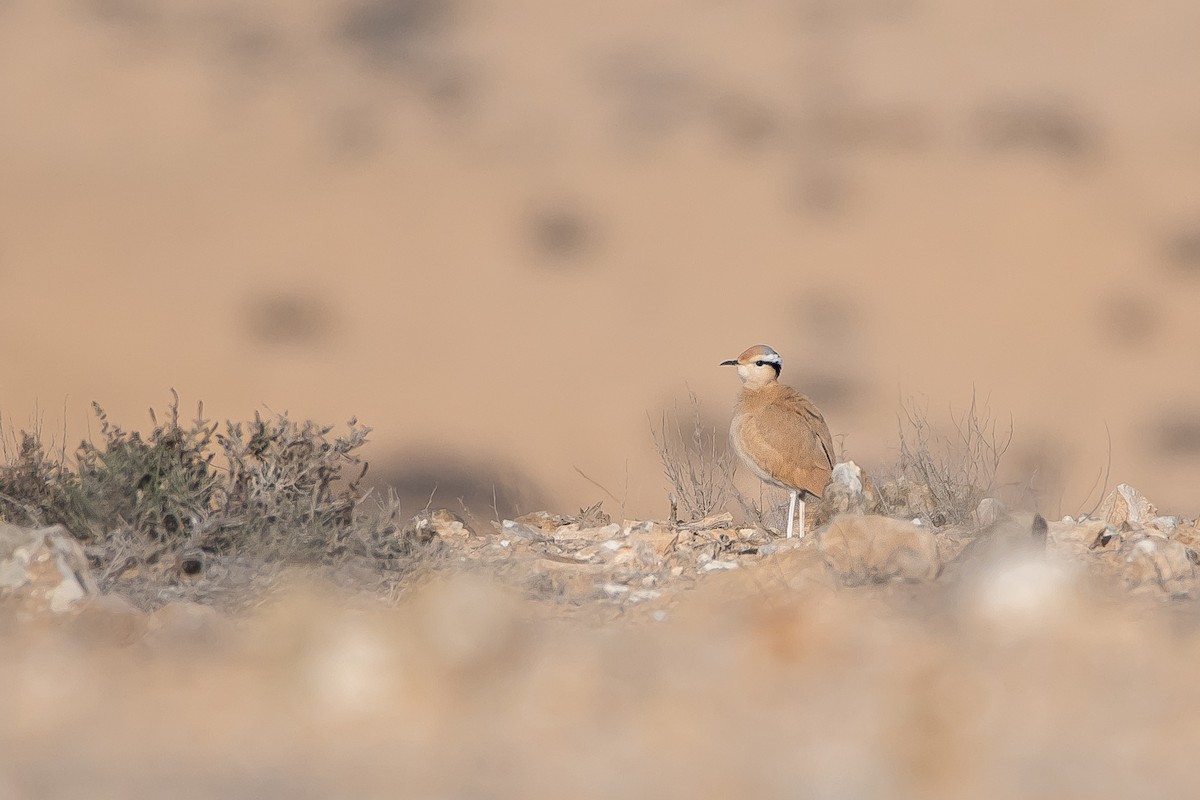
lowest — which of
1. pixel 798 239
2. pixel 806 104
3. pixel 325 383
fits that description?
pixel 325 383

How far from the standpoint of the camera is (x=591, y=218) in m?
28.2

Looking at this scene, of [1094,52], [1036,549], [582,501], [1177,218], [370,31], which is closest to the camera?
[1036,549]

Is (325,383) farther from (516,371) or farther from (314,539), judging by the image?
(314,539)

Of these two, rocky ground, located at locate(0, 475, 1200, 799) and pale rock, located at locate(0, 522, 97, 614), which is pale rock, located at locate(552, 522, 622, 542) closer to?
rocky ground, located at locate(0, 475, 1200, 799)

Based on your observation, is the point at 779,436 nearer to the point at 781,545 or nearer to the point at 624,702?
the point at 781,545

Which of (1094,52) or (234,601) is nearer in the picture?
(234,601)

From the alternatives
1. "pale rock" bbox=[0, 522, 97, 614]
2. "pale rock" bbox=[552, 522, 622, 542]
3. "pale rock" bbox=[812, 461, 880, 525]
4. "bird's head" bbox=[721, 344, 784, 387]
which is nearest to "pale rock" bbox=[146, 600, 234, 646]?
"pale rock" bbox=[0, 522, 97, 614]

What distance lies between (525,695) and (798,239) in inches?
967

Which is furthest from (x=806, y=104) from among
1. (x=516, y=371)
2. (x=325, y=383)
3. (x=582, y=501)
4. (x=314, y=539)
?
(x=314, y=539)

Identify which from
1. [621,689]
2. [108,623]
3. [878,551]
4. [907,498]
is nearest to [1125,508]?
[907,498]

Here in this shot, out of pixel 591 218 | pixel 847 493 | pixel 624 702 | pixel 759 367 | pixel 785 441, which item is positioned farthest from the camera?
pixel 591 218

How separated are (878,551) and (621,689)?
1756mm

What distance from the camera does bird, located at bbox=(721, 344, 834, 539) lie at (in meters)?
7.42

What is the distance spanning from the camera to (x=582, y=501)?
1853 cm
